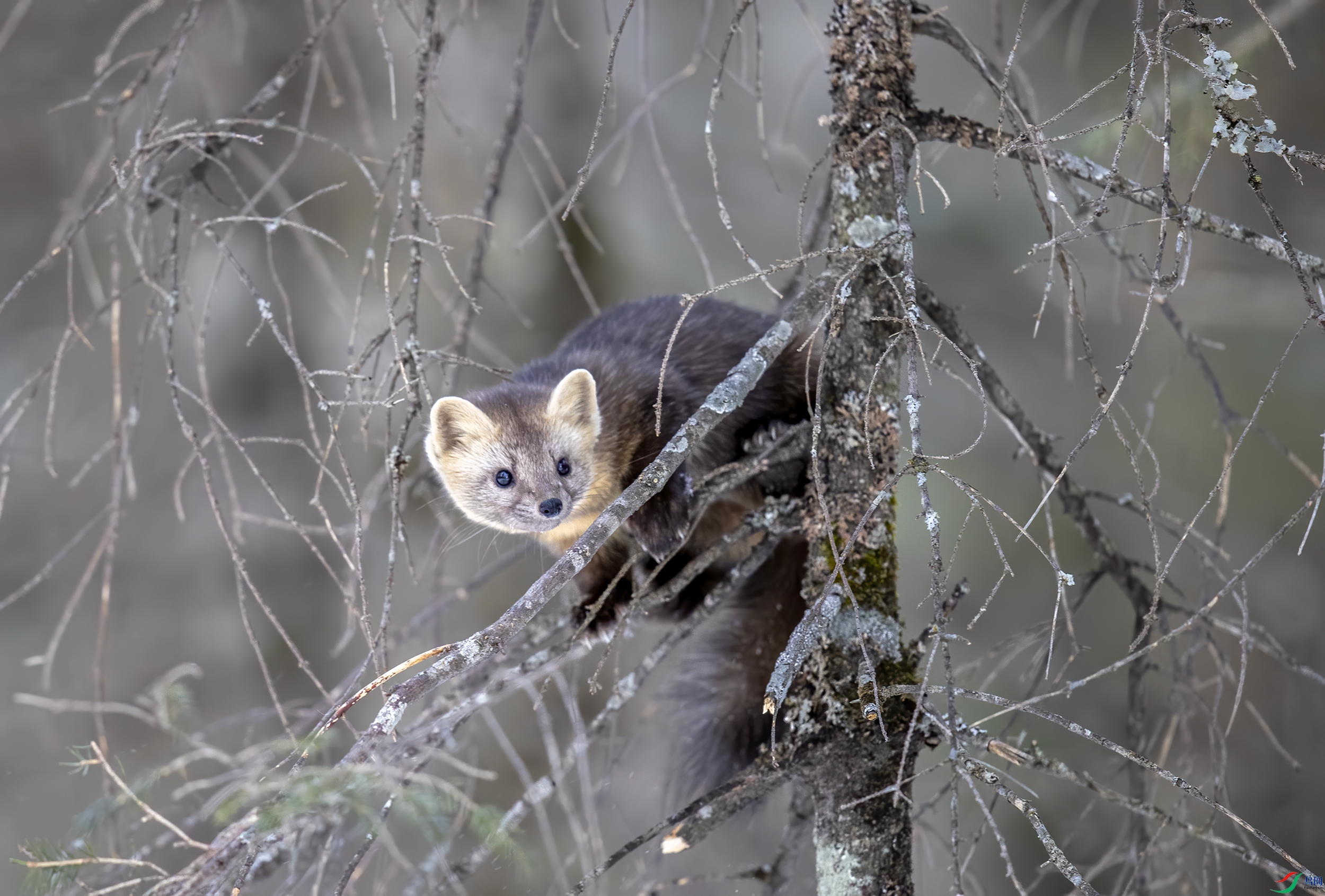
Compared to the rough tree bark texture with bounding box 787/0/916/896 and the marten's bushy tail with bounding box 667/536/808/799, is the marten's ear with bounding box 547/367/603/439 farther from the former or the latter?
the rough tree bark texture with bounding box 787/0/916/896

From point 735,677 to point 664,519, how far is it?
1.62ft

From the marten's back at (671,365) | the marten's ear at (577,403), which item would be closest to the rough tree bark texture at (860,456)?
the marten's back at (671,365)

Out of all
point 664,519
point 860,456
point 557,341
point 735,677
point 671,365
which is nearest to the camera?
point 860,456

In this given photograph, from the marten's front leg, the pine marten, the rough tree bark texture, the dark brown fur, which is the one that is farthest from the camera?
the dark brown fur

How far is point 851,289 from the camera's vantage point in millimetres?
1861

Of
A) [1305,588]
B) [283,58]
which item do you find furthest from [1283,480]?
[283,58]

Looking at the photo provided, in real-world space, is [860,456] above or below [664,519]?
above

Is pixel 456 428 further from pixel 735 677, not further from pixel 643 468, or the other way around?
pixel 735 677

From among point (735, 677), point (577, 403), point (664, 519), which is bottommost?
point (735, 677)

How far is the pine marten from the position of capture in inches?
98.4

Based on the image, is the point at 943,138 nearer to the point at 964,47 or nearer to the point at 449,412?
the point at 964,47

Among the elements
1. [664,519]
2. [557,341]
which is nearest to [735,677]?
[664,519]

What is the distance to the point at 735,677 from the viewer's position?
255 centimetres

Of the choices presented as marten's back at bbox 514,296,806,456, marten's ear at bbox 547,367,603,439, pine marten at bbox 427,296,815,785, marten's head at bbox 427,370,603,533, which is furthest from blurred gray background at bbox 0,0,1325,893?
marten's ear at bbox 547,367,603,439
